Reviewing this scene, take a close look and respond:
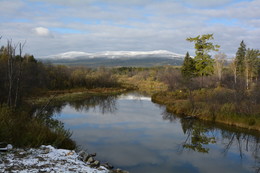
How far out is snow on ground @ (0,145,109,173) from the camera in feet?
17.9

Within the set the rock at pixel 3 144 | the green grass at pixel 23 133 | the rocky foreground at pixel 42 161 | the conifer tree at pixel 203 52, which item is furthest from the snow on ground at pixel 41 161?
the conifer tree at pixel 203 52

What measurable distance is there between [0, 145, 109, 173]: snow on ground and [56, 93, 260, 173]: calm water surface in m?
2.44

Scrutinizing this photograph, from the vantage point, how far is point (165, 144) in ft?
37.7

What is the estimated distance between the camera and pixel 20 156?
6.09 metres

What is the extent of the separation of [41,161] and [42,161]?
2 centimetres

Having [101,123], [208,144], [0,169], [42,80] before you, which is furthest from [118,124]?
[42,80]

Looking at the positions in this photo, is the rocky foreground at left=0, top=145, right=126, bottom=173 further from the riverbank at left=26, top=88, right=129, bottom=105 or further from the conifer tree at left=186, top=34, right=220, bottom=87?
the conifer tree at left=186, top=34, right=220, bottom=87

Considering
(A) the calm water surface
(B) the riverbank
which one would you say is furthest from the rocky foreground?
(B) the riverbank

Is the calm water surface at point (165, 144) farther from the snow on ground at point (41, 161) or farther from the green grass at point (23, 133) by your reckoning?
the snow on ground at point (41, 161)

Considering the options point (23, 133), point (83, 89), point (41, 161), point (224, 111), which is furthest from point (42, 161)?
point (83, 89)

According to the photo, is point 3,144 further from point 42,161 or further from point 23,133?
point 42,161

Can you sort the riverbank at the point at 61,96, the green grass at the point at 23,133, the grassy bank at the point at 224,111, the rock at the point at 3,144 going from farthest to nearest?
1. the riverbank at the point at 61,96
2. the grassy bank at the point at 224,111
3. the green grass at the point at 23,133
4. the rock at the point at 3,144

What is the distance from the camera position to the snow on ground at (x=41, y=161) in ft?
17.9

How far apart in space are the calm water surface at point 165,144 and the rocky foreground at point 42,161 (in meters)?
2.39
